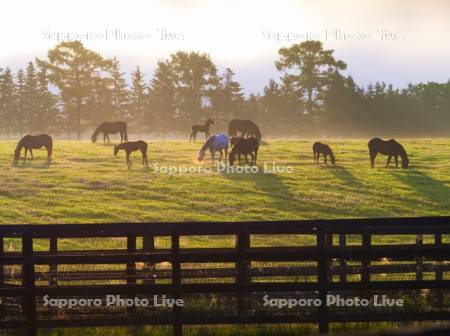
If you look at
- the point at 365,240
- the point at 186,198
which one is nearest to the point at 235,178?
the point at 186,198

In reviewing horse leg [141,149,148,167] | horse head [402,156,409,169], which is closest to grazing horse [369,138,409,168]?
horse head [402,156,409,169]

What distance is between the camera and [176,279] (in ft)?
31.5

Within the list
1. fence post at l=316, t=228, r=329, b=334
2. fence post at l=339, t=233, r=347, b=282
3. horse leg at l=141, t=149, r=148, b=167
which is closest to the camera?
fence post at l=316, t=228, r=329, b=334

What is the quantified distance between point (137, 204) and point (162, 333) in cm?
2101

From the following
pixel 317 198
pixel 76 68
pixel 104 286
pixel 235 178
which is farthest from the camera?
pixel 76 68

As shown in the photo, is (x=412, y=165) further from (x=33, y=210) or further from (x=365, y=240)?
(x=365, y=240)

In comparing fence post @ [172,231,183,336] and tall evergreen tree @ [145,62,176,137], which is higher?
tall evergreen tree @ [145,62,176,137]

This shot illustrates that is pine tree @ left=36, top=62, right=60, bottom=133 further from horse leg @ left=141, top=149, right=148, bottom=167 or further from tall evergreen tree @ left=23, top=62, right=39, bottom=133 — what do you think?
horse leg @ left=141, top=149, right=148, bottom=167

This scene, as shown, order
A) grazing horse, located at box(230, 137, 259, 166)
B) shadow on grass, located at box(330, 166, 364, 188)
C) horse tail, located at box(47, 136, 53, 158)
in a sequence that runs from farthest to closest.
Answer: horse tail, located at box(47, 136, 53, 158), grazing horse, located at box(230, 137, 259, 166), shadow on grass, located at box(330, 166, 364, 188)

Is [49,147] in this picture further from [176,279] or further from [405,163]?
[176,279]

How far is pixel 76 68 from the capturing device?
91938mm

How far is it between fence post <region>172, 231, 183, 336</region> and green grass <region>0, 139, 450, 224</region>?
17.9 m

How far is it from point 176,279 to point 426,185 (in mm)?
27147

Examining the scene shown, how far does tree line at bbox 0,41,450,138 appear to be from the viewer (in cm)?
9469
